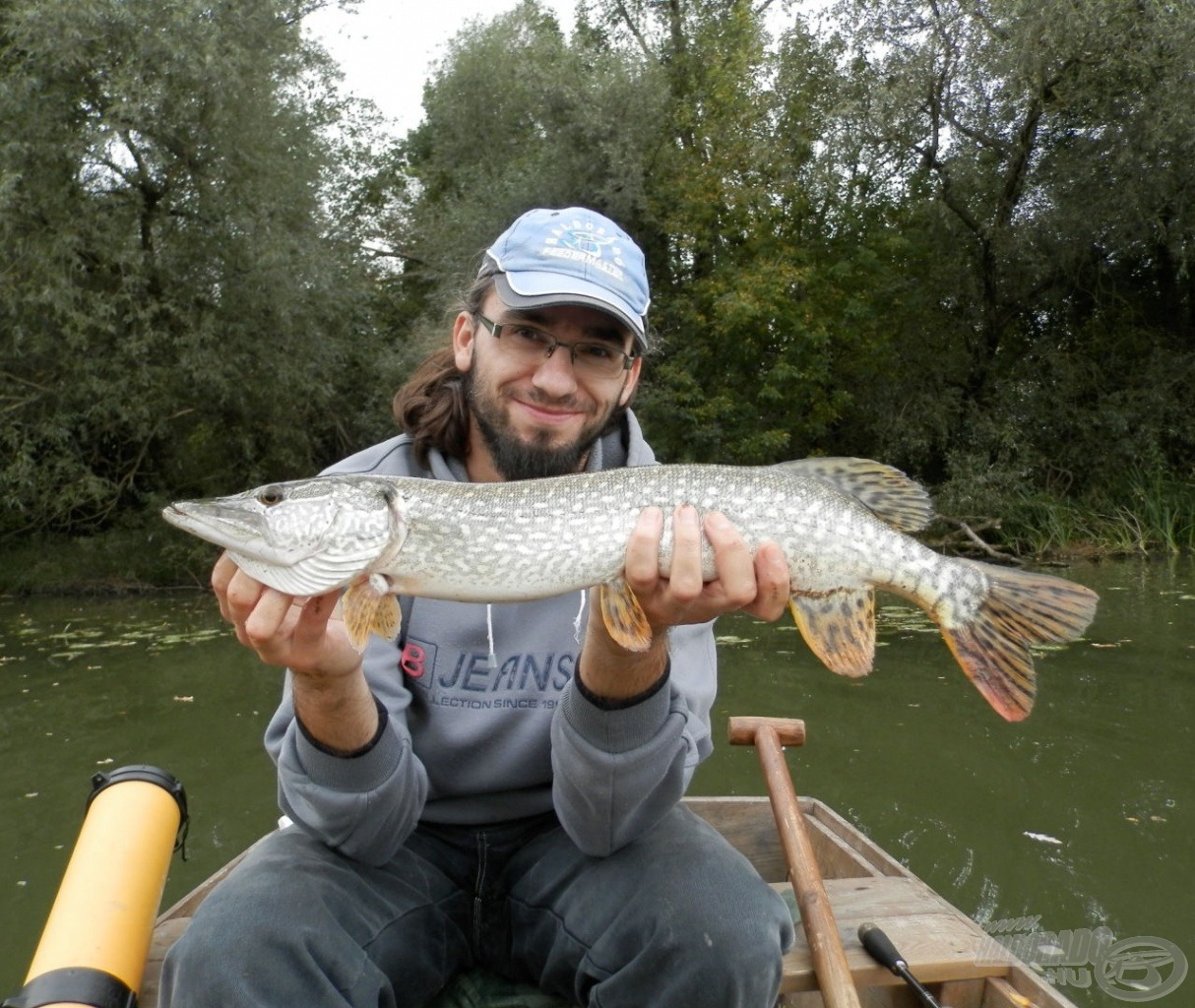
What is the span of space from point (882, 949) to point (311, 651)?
1.39 metres

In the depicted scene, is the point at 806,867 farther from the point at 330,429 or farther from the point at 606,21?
the point at 606,21

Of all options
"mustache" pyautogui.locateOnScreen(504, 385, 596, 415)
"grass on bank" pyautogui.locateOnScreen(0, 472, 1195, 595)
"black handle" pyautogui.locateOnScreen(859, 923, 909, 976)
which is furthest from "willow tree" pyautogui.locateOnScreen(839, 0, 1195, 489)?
"black handle" pyautogui.locateOnScreen(859, 923, 909, 976)

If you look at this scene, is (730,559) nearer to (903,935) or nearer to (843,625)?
(843,625)

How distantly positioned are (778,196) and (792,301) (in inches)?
72.5

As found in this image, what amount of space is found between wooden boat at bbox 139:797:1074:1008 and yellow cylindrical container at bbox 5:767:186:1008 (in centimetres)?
21

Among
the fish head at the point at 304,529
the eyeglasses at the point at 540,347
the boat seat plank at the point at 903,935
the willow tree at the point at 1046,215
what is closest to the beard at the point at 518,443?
the eyeglasses at the point at 540,347

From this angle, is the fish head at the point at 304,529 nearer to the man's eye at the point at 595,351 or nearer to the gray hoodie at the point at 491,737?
the gray hoodie at the point at 491,737

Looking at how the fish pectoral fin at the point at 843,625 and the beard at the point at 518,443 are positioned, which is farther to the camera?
the beard at the point at 518,443

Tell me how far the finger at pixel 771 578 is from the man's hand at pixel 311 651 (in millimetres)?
746

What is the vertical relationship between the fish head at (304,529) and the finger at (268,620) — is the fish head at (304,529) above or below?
above

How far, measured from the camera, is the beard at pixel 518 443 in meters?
2.38

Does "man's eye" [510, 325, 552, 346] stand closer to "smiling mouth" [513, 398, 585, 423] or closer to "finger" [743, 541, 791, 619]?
"smiling mouth" [513, 398, 585, 423]

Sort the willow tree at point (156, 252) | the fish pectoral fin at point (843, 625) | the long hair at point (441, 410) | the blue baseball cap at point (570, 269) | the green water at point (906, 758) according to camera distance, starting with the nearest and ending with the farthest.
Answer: the fish pectoral fin at point (843, 625) < the blue baseball cap at point (570, 269) < the long hair at point (441, 410) < the green water at point (906, 758) < the willow tree at point (156, 252)

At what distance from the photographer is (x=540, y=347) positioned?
2346 mm
